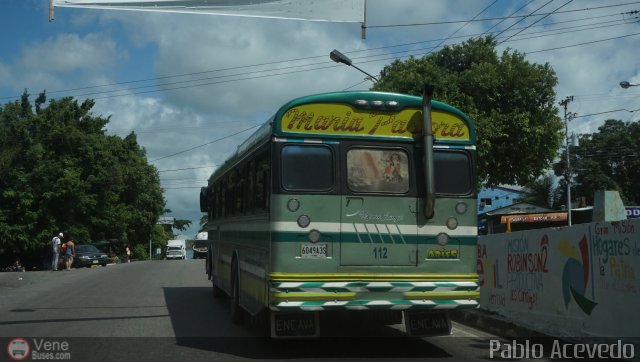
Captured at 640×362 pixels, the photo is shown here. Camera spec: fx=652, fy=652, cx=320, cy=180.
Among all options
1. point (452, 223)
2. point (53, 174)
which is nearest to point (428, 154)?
point (452, 223)

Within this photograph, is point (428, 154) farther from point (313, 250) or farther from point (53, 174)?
point (53, 174)

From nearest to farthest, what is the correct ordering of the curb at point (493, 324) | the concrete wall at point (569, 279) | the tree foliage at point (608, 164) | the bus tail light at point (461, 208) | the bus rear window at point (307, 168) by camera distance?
1. the bus rear window at point (307, 168)
2. the concrete wall at point (569, 279)
3. the bus tail light at point (461, 208)
4. the curb at point (493, 324)
5. the tree foliage at point (608, 164)

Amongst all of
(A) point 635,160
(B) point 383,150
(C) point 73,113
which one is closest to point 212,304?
(B) point 383,150

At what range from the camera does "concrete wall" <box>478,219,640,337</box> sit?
8.27m

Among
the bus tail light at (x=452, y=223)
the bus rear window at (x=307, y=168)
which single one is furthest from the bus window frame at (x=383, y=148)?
the bus tail light at (x=452, y=223)

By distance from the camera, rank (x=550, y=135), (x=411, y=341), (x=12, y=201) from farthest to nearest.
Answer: (x=12, y=201) < (x=550, y=135) < (x=411, y=341)

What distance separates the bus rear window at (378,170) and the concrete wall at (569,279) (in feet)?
9.47

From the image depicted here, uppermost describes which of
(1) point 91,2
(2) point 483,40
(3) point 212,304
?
(2) point 483,40

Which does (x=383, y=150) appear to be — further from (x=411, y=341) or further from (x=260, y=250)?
(x=411, y=341)

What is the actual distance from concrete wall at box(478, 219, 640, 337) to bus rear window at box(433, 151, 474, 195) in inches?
80.3

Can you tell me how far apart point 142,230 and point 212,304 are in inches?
2186

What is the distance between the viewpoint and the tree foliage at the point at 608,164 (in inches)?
2592

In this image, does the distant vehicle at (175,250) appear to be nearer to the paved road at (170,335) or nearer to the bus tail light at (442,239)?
the paved road at (170,335)

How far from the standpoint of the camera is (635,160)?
215 feet
